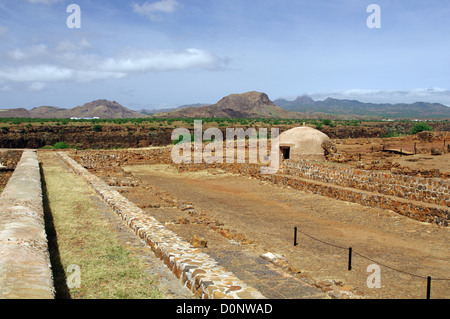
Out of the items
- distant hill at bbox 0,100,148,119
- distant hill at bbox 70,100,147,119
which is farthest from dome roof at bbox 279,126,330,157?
distant hill at bbox 70,100,147,119

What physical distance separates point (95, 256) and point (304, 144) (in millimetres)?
14408

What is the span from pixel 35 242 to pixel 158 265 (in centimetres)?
160

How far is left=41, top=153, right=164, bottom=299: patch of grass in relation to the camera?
436 cm

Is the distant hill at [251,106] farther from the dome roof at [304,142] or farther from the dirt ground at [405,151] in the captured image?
the dome roof at [304,142]

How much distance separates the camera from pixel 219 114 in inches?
4451

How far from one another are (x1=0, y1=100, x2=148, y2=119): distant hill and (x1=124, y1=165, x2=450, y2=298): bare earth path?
5224 inches

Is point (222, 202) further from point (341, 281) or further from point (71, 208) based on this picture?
point (341, 281)

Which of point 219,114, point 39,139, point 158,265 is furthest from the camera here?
point 219,114

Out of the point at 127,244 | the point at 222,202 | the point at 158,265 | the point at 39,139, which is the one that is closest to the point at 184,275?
the point at 158,265

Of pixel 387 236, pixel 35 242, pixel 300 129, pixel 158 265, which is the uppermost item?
pixel 300 129

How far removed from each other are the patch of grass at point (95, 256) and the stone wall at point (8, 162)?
10743 millimetres

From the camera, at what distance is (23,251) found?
4500mm

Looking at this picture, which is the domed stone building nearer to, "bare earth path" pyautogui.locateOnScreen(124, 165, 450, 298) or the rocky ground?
the rocky ground

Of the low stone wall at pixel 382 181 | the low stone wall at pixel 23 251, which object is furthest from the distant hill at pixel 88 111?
the low stone wall at pixel 23 251
